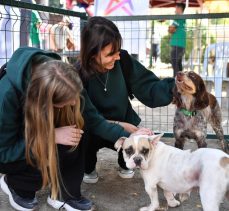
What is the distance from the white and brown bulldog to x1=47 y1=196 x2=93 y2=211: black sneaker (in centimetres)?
41

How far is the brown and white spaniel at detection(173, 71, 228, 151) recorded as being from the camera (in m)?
3.46

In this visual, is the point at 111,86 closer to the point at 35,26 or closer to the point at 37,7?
the point at 37,7

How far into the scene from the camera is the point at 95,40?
2.80 m

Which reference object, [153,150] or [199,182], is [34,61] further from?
[199,182]

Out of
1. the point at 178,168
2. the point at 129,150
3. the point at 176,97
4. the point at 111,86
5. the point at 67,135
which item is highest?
the point at 111,86

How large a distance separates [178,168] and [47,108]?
0.95 metres

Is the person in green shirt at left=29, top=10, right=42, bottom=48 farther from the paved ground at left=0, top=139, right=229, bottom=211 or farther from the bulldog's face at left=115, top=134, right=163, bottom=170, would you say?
the bulldog's face at left=115, top=134, right=163, bottom=170

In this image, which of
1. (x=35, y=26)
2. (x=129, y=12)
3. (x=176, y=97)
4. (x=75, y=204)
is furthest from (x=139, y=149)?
(x=129, y=12)

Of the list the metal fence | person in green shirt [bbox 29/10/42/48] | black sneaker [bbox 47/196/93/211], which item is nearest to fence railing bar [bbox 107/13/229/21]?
the metal fence

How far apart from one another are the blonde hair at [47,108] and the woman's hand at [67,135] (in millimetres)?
98

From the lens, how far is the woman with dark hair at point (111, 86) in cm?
288

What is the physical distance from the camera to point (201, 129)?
3.71m

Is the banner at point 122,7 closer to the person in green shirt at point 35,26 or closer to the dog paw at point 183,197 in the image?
the person in green shirt at point 35,26

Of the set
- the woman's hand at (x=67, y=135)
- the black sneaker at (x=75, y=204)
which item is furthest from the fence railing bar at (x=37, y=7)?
the black sneaker at (x=75, y=204)
